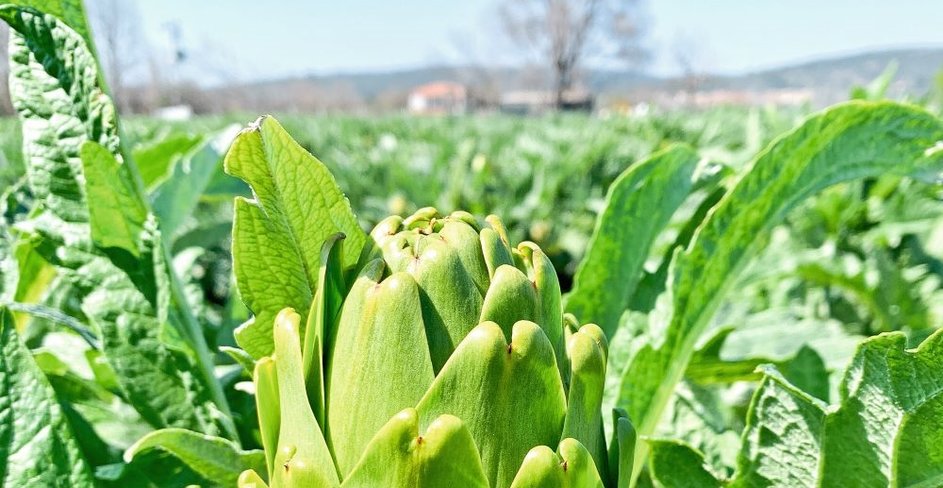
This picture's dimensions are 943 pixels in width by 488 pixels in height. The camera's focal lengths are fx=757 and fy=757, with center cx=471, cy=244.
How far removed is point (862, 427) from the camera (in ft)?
1.52

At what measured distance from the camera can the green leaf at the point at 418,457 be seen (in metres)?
0.36

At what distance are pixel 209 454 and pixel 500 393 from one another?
0.70 ft

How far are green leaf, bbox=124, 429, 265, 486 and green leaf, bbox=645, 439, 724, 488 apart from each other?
0.88 feet

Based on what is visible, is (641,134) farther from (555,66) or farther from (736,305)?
(555,66)

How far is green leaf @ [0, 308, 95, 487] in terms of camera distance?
1.54 ft

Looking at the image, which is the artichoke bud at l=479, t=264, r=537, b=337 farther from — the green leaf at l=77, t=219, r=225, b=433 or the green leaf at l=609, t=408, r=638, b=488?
the green leaf at l=77, t=219, r=225, b=433

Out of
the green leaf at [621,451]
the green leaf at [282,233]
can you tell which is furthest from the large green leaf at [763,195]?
the green leaf at [282,233]

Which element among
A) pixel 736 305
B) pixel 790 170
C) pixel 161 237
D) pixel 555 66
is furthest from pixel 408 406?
pixel 555 66

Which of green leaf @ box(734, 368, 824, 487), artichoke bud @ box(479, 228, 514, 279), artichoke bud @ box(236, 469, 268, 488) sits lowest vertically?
green leaf @ box(734, 368, 824, 487)

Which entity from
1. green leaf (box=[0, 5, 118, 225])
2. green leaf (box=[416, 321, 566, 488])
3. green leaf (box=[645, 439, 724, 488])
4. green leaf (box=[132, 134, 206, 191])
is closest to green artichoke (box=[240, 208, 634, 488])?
green leaf (box=[416, 321, 566, 488])

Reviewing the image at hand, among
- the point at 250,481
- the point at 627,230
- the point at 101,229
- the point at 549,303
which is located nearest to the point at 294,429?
the point at 250,481

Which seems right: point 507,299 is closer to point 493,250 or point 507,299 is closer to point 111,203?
point 493,250

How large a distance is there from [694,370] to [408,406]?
410 millimetres

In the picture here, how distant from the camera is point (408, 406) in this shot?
1.28ft
